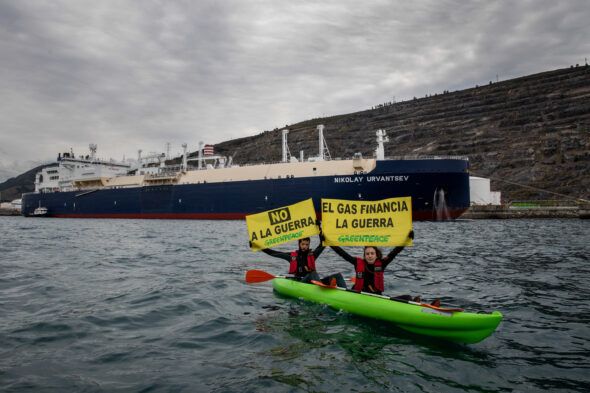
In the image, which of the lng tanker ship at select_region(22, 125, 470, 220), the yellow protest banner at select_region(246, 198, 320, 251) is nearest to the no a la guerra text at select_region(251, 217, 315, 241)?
the yellow protest banner at select_region(246, 198, 320, 251)

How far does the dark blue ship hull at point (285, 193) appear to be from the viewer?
41.7 meters

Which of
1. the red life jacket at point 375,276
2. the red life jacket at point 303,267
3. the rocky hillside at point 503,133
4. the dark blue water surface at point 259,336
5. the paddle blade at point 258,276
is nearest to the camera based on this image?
the dark blue water surface at point 259,336

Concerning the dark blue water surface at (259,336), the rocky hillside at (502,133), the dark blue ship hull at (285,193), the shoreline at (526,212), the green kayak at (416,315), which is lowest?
the dark blue water surface at (259,336)

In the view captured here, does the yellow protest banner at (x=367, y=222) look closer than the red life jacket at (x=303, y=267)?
Yes

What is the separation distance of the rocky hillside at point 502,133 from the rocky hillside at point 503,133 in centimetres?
13

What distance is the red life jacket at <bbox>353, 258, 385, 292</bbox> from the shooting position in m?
9.19

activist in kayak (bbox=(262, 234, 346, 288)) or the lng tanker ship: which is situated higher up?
the lng tanker ship

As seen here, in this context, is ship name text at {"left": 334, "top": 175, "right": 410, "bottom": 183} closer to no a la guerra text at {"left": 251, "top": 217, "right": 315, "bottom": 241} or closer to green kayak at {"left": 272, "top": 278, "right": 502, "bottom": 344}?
no a la guerra text at {"left": 251, "top": 217, "right": 315, "bottom": 241}

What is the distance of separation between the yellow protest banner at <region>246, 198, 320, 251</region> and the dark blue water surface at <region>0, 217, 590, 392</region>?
1592 mm

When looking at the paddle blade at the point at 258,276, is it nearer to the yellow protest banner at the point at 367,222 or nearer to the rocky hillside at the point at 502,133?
the yellow protest banner at the point at 367,222

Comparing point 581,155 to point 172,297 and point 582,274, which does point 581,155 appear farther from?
point 172,297

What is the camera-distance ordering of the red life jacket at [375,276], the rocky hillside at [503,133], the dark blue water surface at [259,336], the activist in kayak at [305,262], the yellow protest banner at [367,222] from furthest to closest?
the rocky hillside at [503,133]
the activist in kayak at [305,262]
the yellow protest banner at [367,222]
the red life jacket at [375,276]
the dark blue water surface at [259,336]

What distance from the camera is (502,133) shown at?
75500 millimetres

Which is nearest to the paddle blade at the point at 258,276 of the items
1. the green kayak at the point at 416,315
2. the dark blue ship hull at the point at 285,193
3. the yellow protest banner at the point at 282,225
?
the yellow protest banner at the point at 282,225
